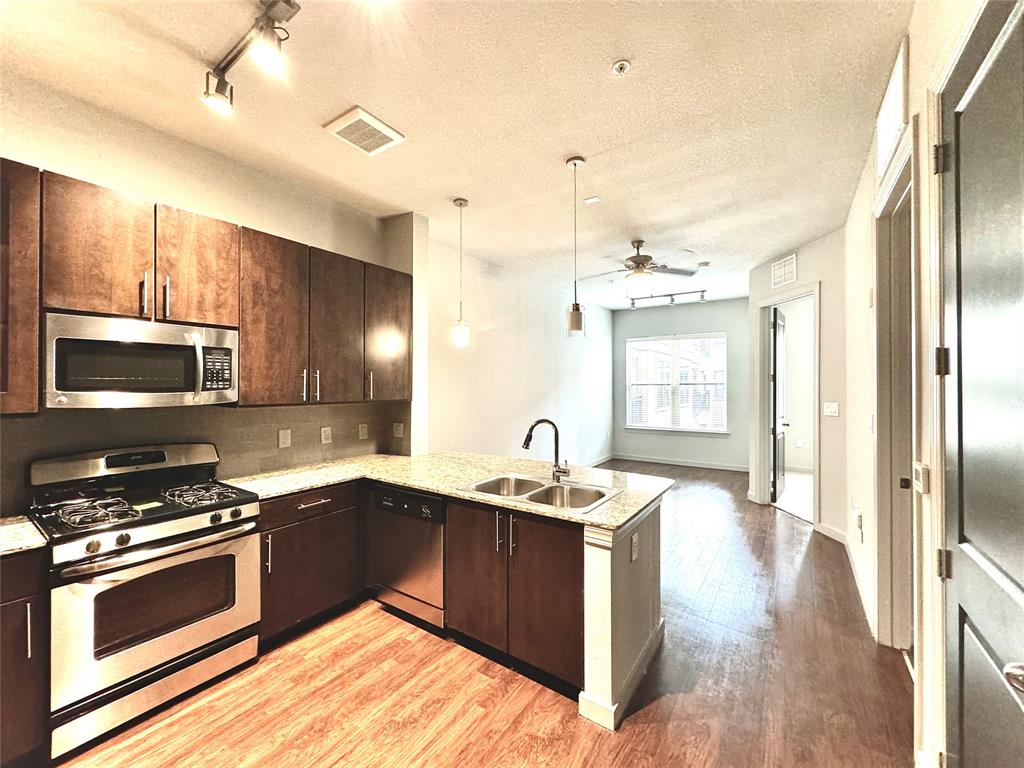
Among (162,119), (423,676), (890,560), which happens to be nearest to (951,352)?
(890,560)

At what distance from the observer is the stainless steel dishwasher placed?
2.48m

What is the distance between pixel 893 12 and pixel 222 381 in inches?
132

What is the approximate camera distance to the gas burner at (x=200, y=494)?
2.09 meters

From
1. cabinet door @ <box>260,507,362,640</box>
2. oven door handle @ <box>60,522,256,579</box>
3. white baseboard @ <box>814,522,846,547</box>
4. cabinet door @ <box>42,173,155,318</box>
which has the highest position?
cabinet door @ <box>42,173,155,318</box>

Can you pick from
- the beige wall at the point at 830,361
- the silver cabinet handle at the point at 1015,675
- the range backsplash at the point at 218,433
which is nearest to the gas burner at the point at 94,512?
the range backsplash at the point at 218,433

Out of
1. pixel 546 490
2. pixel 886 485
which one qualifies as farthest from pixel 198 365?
pixel 886 485

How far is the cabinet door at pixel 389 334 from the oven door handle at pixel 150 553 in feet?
4.12

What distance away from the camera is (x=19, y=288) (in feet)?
5.61

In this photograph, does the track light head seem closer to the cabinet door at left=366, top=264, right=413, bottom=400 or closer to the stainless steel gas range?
the cabinet door at left=366, top=264, right=413, bottom=400

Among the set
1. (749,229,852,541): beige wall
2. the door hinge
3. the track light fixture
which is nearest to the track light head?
the track light fixture

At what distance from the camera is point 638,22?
1.60 meters

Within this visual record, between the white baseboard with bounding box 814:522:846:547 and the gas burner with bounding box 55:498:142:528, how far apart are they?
5.06 m

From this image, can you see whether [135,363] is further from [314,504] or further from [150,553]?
[314,504]

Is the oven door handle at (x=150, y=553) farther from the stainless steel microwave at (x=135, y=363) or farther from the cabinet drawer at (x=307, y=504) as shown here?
the stainless steel microwave at (x=135, y=363)
